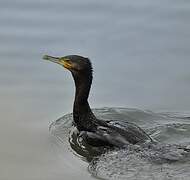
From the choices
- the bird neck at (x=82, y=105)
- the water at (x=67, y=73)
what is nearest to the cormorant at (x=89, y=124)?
the bird neck at (x=82, y=105)

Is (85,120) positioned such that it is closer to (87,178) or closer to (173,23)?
(87,178)

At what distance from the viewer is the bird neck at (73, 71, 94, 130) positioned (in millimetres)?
10281

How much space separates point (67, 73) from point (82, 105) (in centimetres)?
259

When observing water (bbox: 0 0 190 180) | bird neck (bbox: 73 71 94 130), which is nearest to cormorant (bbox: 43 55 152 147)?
bird neck (bbox: 73 71 94 130)

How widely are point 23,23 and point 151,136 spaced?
18.9 feet

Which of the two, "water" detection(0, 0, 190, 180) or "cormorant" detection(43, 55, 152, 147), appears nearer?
"cormorant" detection(43, 55, 152, 147)

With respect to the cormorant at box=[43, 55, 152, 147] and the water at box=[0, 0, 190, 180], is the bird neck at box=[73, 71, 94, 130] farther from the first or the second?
the water at box=[0, 0, 190, 180]

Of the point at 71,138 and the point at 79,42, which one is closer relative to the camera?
the point at 71,138

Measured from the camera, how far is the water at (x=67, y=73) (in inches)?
389

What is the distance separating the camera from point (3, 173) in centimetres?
906

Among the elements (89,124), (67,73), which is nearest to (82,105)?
(89,124)

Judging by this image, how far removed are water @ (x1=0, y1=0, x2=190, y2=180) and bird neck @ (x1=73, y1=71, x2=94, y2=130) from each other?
0.50 meters

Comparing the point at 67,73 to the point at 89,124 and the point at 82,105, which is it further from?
the point at 89,124

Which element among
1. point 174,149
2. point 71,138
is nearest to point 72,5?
point 71,138
